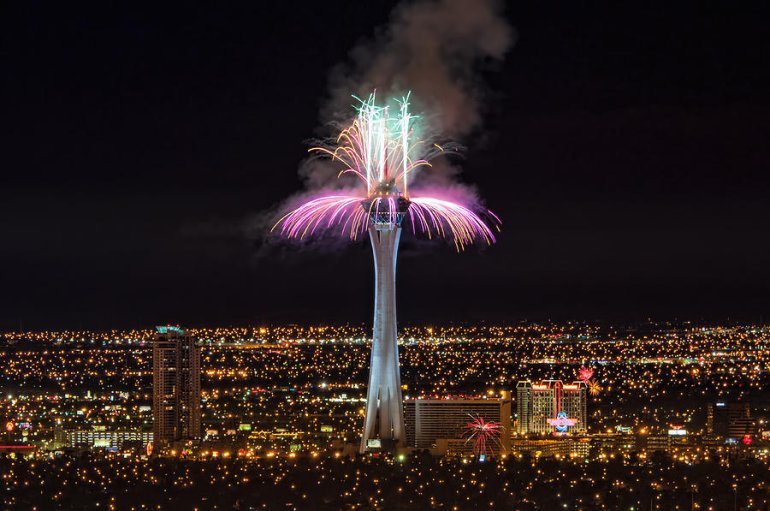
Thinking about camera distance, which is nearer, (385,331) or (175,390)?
(385,331)

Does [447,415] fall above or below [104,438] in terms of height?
above

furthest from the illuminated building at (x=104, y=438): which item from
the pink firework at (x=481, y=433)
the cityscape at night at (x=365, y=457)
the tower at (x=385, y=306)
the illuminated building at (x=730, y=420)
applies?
the tower at (x=385, y=306)

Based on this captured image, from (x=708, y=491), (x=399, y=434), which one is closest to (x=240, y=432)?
(x=399, y=434)

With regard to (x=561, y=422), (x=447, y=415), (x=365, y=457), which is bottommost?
(x=365, y=457)

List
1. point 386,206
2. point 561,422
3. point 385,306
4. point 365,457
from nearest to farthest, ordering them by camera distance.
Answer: point 386,206, point 385,306, point 365,457, point 561,422

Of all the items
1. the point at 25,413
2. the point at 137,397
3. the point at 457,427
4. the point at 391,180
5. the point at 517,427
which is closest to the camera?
the point at 391,180

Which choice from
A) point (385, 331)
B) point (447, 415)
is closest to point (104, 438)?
point (447, 415)

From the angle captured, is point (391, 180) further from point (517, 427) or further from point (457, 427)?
point (517, 427)


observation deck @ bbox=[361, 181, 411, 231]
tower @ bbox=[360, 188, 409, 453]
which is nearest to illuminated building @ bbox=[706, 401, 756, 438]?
tower @ bbox=[360, 188, 409, 453]

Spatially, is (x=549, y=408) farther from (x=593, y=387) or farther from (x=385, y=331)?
(x=385, y=331)
